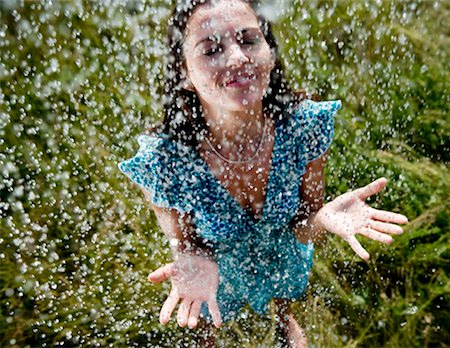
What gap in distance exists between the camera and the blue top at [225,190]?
1662mm

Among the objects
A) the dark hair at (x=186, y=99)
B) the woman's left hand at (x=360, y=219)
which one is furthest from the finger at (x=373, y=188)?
the dark hair at (x=186, y=99)

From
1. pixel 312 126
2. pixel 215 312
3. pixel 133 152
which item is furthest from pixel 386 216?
pixel 133 152

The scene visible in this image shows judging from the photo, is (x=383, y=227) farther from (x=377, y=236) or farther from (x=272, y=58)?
(x=272, y=58)

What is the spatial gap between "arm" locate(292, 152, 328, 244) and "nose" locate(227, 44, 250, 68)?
443 millimetres

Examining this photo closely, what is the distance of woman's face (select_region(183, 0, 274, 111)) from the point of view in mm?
1434

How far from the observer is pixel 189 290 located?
1.55 meters

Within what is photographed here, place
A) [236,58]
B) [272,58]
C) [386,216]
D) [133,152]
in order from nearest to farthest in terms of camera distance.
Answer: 1. [236,58]
2. [386,216]
3. [272,58]
4. [133,152]

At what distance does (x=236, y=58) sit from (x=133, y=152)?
1.33 m

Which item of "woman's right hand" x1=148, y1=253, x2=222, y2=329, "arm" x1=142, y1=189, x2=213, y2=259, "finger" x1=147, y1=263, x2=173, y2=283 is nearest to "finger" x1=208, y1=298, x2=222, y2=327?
"woman's right hand" x1=148, y1=253, x2=222, y2=329

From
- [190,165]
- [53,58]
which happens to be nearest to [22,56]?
[53,58]

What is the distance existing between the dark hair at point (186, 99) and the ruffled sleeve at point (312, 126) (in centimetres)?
4

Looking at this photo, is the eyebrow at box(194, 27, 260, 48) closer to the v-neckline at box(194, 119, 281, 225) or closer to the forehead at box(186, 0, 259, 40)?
the forehead at box(186, 0, 259, 40)

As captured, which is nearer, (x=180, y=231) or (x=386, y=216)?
(x=386, y=216)

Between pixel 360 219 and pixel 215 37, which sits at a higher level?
pixel 215 37
